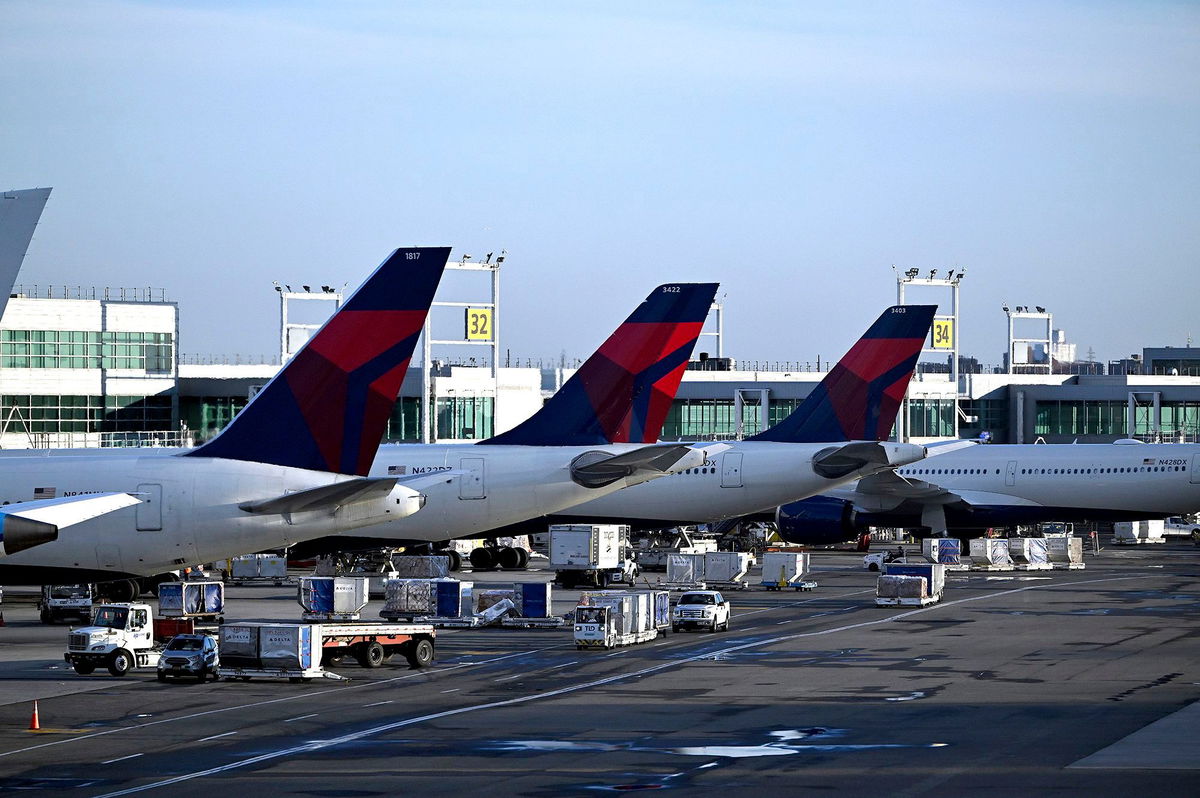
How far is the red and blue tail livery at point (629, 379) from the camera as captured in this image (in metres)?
43.8

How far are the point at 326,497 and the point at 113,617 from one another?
6.85m

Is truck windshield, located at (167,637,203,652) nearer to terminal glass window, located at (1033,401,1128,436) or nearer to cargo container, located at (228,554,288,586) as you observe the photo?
cargo container, located at (228,554,288,586)

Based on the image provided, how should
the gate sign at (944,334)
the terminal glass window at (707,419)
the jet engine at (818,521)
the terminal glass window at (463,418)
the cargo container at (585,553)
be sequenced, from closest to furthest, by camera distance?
the cargo container at (585,553)
the jet engine at (818,521)
the terminal glass window at (463,418)
the gate sign at (944,334)
the terminal glass window at (707,419)

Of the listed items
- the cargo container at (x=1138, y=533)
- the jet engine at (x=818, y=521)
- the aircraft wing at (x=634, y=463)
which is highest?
the aircraft wing at (x=634, y=463)

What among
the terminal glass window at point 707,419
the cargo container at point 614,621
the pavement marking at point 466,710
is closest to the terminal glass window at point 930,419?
the terminal glass window at point 707,419

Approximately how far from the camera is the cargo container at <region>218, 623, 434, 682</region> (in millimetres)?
30875

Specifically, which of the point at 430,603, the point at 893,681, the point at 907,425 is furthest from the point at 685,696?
the point at 907,425

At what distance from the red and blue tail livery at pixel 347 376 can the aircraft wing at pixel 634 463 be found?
1071 centimetres

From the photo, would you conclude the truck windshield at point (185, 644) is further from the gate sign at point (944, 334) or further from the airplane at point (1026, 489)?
the gate sign at point (944, 334)

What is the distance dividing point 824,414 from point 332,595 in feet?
66.1

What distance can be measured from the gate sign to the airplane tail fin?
58.9 metres

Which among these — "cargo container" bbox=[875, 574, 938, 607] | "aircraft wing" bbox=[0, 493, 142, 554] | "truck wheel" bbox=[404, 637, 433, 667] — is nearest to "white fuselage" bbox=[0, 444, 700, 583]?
"aircraft wing" bbox=[0, 493, 142, 554]

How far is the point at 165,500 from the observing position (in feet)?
102

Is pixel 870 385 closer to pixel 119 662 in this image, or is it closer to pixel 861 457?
pixel 861 457
